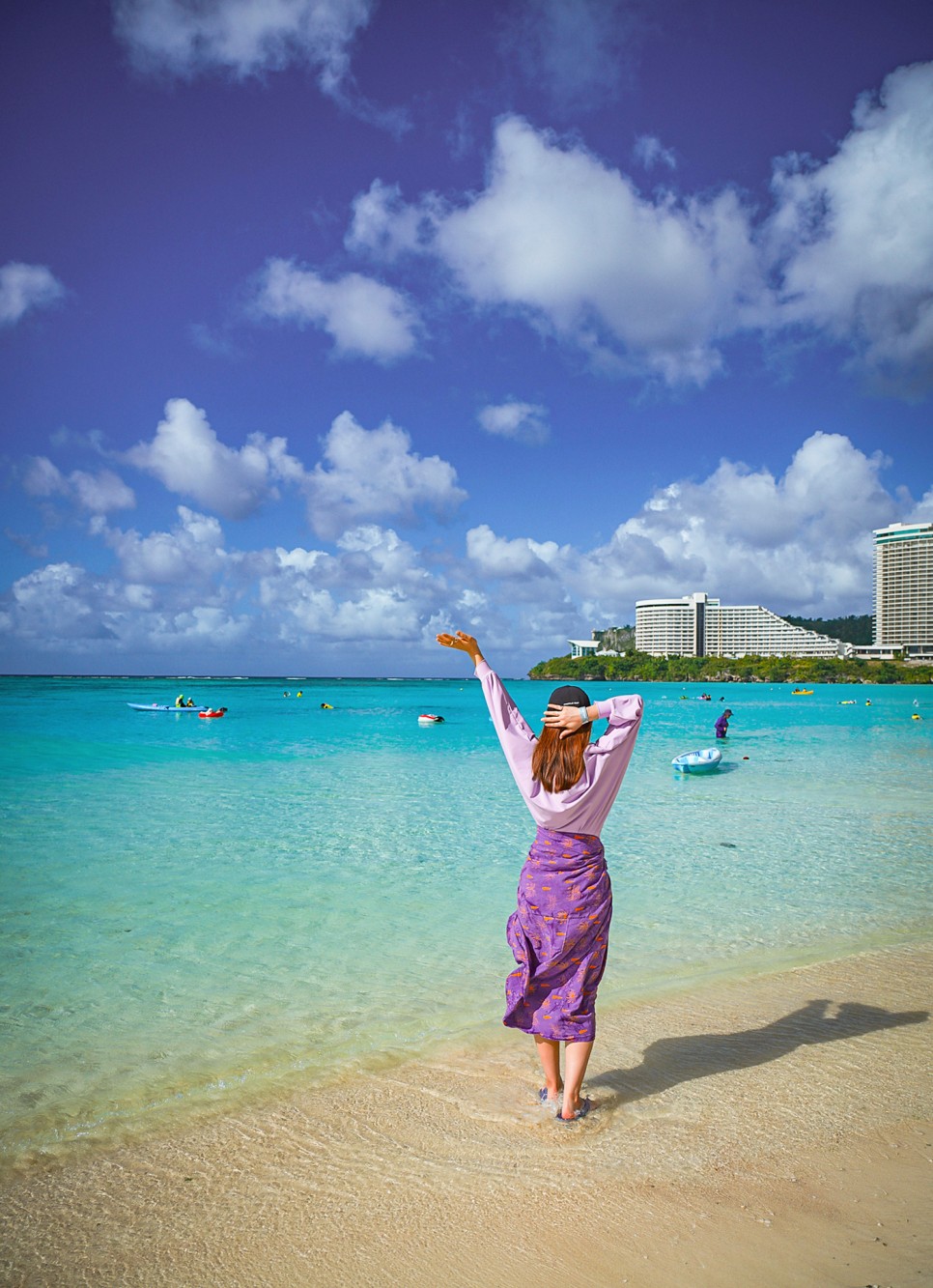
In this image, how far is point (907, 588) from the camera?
192m

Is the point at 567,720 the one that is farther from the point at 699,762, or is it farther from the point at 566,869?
the point at 699,762

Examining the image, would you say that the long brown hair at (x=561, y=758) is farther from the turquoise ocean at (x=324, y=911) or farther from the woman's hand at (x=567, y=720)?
the turquoise ocean at (x=324, y=911)

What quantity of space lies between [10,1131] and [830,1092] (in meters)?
4.54

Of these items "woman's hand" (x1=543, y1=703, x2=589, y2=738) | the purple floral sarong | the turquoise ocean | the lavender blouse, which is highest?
"woman's hand" (x1=543, y1=703, x2=589, y2=738)

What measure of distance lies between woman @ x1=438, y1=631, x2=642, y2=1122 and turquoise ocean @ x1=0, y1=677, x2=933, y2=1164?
1.76 meters

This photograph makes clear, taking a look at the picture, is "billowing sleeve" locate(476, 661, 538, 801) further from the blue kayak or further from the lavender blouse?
the blue kayak

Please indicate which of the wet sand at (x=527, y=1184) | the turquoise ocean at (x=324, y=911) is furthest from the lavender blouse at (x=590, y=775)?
the turquoise ocean at (x=324, y=911)

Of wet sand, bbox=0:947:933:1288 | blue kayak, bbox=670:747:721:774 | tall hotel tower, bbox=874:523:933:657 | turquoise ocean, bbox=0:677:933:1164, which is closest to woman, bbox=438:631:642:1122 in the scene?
wet sand, bbox=0:947:933:1288

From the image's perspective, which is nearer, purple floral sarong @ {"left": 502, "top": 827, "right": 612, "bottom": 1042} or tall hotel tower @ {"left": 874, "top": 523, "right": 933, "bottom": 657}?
purple floral sarong @ {"left": 502, "top": 827, "right": 612, "bottom": 1042}

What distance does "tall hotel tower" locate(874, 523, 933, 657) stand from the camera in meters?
188

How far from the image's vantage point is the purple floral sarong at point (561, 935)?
3.67m

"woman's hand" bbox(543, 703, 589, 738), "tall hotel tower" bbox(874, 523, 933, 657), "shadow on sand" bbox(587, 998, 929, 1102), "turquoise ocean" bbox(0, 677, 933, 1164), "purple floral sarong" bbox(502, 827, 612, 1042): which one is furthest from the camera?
"tall hotel tower" bbox(874, 523, 933, 657)

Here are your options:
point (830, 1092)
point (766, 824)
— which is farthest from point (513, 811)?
point (830, 1092)

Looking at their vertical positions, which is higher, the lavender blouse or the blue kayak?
the lavender blouse
